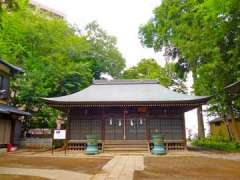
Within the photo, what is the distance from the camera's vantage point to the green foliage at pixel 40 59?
20.7 metres

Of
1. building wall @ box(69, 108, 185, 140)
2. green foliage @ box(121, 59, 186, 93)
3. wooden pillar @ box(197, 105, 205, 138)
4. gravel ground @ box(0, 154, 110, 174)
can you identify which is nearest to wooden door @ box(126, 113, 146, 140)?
building wall @ box(69, 108, 185, 140)

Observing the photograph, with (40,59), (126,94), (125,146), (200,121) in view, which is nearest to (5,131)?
(40,59)

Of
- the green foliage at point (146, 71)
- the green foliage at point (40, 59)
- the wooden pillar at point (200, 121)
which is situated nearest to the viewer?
the green foliage at point (40, 59)

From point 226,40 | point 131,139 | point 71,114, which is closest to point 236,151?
point 131,139

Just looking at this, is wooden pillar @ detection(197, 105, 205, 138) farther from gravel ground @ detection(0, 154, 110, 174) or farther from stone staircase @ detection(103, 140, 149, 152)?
gravel ground @ detection(0, 154, 110, 174)

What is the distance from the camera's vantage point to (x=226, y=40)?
18.0 m

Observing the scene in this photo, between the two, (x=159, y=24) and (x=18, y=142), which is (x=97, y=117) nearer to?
(x=18, y=142)

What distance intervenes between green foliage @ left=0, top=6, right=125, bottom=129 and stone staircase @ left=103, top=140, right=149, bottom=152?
709 cm

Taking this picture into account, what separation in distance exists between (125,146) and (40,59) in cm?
1308

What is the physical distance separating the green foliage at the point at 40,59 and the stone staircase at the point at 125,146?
23.3 ft

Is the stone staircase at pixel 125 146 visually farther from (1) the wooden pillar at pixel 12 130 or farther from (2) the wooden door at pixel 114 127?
(1) the wooden pillar at pixel 12 130

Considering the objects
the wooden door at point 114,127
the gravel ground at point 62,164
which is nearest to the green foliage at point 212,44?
the wooden door at point 114,127

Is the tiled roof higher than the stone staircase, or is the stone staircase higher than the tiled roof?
the tiled roof

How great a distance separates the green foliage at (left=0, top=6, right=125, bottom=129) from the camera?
20734mm
